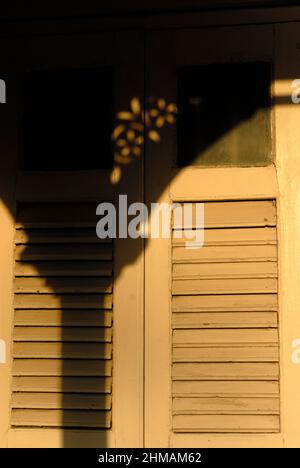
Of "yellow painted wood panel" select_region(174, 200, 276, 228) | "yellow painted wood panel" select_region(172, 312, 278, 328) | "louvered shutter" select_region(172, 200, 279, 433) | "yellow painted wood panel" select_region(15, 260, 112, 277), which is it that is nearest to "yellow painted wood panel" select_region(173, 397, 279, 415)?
"louvered shutter" select_region(172, 200, 279, 433)

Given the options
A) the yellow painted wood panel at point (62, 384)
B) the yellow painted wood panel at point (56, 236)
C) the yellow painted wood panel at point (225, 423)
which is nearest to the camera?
the yellow painted wood panel at point (225, 423)

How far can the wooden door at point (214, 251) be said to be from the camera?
3193mm

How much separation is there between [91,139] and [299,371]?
1497 mm

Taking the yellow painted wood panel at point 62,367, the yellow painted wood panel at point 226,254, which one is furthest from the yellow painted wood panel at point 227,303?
the yellow painted wood panel at point 62,367

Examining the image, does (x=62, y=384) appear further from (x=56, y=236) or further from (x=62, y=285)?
(x=56, y=236)

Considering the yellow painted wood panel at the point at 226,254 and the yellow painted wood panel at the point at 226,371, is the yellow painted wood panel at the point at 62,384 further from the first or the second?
the yellow painted wood panel at the point at 226,254

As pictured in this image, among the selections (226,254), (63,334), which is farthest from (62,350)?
(226,254)

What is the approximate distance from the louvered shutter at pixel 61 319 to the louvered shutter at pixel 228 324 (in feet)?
1.14

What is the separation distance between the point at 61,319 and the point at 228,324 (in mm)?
797

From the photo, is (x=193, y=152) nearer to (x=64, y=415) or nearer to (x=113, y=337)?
(x=113, y=337)

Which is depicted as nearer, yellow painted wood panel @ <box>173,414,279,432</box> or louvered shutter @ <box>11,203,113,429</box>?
yellow painted wood panel @ <box>173,414,279,432</box>

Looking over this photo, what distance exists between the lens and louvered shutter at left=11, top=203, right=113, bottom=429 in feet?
10.7

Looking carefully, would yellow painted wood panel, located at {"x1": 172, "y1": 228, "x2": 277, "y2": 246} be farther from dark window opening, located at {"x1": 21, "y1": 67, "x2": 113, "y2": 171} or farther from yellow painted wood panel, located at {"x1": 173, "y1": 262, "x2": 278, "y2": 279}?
dark window opening, located at {"x1": 21, "y1": 67, "x2": 113, "y2": 171}

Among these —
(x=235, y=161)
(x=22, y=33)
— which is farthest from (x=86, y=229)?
(x=22, y=33)
